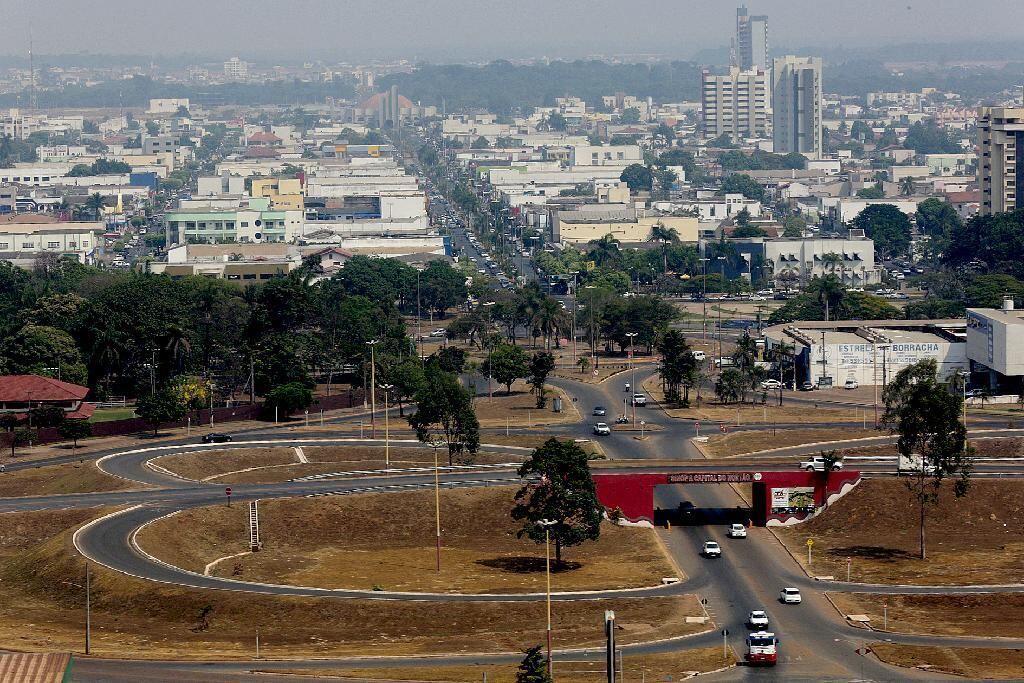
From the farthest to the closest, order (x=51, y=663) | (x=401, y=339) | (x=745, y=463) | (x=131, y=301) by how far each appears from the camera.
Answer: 1. (x=401, y=339)
2. (x=131, y=301)
3. (x=745, y=463)
4. (x=51, y=663)

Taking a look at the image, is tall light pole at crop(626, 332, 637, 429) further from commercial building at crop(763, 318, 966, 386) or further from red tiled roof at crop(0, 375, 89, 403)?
red tiled roof at crop(0, 375, 89, 403)

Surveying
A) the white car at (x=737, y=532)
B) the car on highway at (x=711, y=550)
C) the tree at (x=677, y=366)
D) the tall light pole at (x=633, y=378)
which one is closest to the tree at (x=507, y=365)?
the tall light pole at (x=633, y=378)

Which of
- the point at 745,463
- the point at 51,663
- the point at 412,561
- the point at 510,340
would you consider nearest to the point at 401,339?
the point at 510,340

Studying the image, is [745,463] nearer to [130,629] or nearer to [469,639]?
[469,639]

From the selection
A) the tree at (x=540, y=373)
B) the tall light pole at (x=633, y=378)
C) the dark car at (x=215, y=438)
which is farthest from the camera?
the tree at (x=540, y=373)

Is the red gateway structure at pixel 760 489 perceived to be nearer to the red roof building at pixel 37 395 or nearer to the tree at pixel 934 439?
the tree at pixel 934 439

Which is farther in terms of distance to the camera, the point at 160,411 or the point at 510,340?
the point at 510,340
